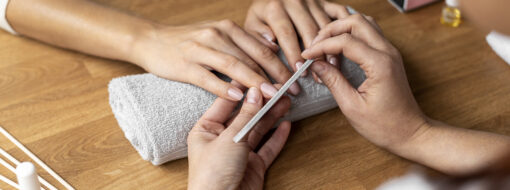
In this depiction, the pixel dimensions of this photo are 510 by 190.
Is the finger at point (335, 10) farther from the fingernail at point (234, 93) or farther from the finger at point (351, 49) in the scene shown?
the fingernail at point (234, 93)

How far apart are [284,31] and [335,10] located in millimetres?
105

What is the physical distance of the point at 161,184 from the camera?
79 centimetres

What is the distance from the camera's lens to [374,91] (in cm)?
78

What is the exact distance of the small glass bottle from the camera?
1038 millimetres

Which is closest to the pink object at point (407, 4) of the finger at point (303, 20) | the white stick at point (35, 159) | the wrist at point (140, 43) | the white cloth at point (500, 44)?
the white cloth at point (500, 44)

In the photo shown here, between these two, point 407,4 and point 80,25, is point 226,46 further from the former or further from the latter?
point 407,4

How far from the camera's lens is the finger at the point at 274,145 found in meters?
0.80

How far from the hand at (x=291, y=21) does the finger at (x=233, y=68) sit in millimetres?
70

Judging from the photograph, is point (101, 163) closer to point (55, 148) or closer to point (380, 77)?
point (55, 148)

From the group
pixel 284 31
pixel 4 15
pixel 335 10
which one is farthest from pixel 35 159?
→ pixel 335 10

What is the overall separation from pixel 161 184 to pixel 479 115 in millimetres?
506

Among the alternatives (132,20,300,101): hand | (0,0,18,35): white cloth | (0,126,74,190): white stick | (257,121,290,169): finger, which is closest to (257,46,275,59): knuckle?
(132,20,300,101): hand

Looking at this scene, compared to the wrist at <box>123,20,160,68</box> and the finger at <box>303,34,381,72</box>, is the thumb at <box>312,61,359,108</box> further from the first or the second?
the wrist at <box>123,20,160,68</box>

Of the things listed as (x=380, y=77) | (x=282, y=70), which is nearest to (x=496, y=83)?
(x=380, y=77)
